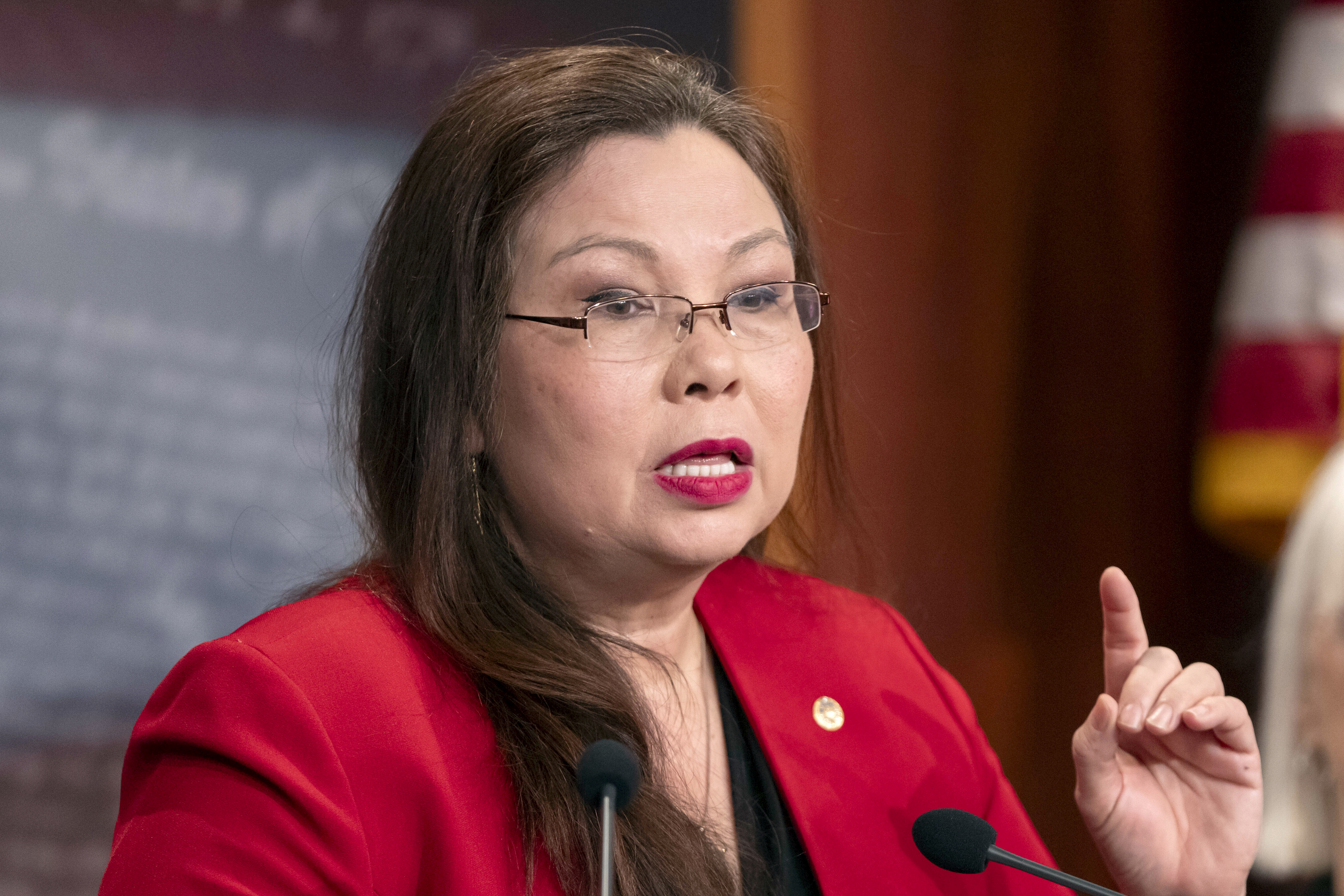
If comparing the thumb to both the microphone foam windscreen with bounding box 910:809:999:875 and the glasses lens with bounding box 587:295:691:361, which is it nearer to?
the microphone foam windscreen with bounding box 910:809:999:875

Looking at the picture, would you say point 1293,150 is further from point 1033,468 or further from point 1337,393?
point 1033,468

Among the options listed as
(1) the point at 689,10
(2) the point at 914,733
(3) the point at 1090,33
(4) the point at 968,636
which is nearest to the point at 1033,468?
(4) the point at 968,636

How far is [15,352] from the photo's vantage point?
6.97 feet

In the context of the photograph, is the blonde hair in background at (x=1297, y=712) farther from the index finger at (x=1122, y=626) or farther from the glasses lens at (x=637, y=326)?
the glasses lens at (x=637, y=326)

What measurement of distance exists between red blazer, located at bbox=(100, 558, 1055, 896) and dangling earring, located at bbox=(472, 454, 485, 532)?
0.13 meters

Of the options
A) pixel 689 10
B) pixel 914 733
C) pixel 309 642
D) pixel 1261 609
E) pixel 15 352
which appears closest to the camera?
pixel 309 642

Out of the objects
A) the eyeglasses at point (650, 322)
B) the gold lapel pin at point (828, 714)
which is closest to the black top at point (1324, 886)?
the gold lapel pin at point (828, 714)

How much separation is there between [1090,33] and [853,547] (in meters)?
1.63

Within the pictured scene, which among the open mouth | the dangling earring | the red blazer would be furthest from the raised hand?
the dangling earring

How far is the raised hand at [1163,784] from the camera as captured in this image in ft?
4.56

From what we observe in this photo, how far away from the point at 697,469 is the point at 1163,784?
632 mm

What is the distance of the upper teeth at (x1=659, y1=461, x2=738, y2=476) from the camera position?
A: 4.37ft

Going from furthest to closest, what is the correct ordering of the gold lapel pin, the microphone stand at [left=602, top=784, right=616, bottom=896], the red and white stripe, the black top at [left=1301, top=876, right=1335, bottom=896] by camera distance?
1. the red and white stripe
2. the black top at [left=1301, top=876, right=1335, bottom=896]
3. the gold lapel pin
4. the microphone stand at [left=602, top=784, right=616, bottom=896]

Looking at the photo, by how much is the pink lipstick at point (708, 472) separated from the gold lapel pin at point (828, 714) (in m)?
0.36
